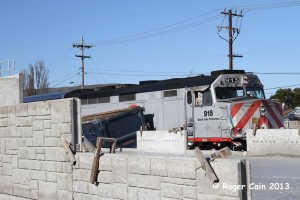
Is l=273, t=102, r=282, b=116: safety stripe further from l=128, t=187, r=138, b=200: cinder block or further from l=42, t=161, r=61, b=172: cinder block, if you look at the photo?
l=128, t=187, r=138, b=200: cinder block

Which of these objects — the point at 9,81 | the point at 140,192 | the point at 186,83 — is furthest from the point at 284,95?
the point at 140,192

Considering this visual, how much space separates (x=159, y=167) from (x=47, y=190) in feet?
12.4

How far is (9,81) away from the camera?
1486 centimetres

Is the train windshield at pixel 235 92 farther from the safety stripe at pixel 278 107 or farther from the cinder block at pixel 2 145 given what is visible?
the cinder block at pixel 2 145

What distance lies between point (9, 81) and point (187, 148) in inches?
284

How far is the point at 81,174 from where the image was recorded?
9156 millimetres

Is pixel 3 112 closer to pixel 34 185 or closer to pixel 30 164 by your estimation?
pixel 30 164

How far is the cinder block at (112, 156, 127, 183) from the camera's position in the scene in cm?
810

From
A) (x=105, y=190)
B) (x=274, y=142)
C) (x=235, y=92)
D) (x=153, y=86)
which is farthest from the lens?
(x=153, y=86)

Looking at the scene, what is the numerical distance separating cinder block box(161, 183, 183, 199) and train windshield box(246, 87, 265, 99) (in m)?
13.0

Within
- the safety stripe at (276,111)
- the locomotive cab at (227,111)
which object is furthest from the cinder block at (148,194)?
the safety stripe at (276,111)

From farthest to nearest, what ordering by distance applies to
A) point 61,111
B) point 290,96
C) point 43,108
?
point 290,96 → point 43,108 → point 61,111

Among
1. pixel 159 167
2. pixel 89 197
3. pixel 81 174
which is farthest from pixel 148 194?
pixel 81 174

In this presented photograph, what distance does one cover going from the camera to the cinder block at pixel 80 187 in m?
9.06
